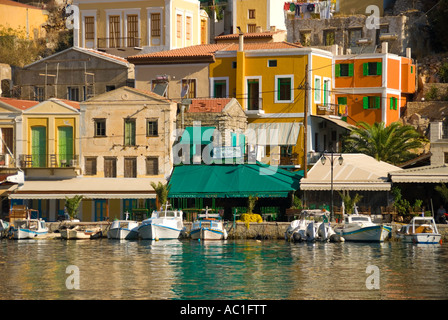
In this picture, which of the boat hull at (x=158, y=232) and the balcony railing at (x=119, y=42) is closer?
the boat hull at (x=158, y=232)

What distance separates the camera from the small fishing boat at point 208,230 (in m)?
57.5

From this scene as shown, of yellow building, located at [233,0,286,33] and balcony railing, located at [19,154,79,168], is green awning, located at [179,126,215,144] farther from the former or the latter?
yellow building, located at [233,0,286,33]

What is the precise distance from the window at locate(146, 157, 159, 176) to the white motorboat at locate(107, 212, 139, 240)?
7144 millimetres

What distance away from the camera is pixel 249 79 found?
70.3m

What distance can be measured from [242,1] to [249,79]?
18931 mm

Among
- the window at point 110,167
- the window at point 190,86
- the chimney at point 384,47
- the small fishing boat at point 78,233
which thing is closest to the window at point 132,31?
the window at point 190,86

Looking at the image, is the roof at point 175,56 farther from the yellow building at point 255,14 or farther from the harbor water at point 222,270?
the harbor water at point 222,270

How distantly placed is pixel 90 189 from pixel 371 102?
21395 mm

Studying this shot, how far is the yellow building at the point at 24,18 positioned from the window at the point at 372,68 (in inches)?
1494

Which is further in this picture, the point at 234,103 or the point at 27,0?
the point at 27,0

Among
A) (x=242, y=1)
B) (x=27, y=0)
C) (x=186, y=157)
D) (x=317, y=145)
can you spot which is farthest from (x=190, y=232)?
(x=27, y=0)

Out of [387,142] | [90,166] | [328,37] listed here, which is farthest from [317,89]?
[90,166]

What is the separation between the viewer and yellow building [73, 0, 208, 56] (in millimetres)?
79062
